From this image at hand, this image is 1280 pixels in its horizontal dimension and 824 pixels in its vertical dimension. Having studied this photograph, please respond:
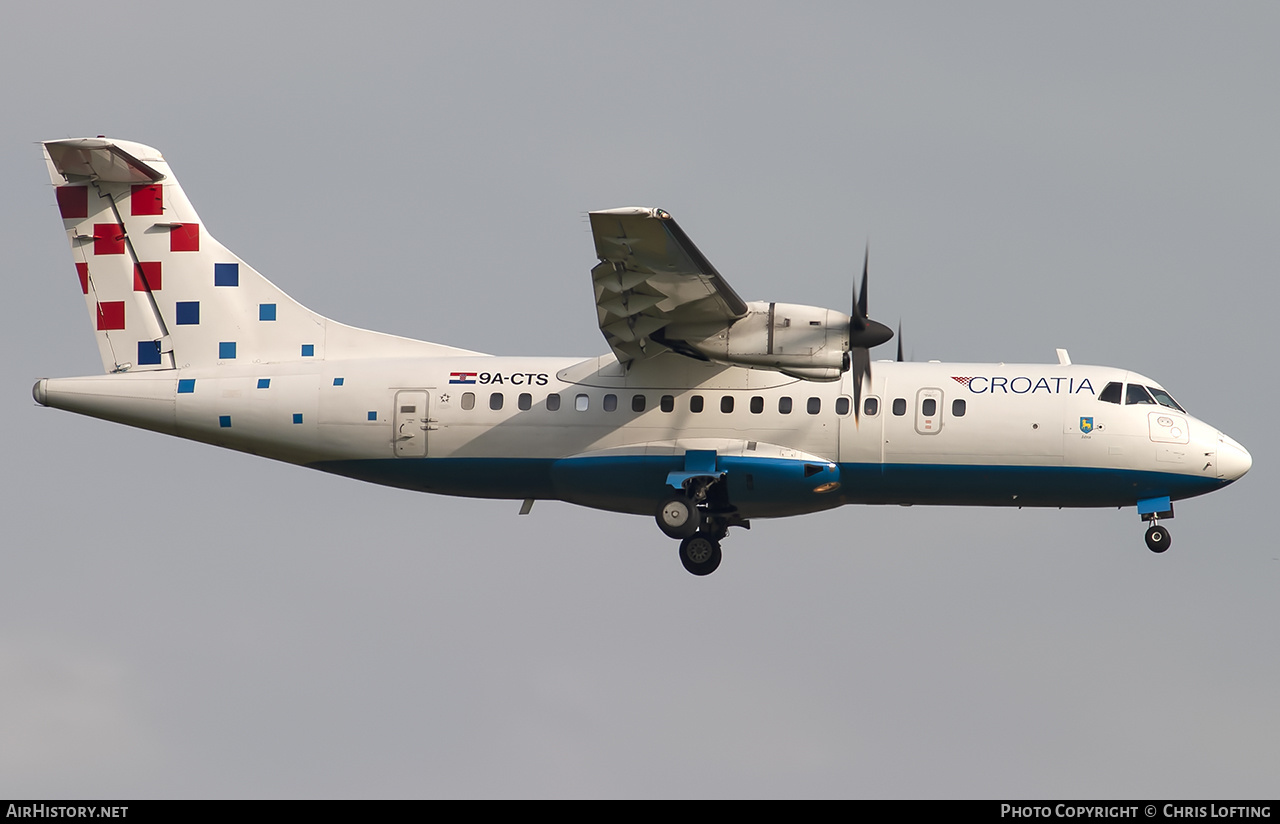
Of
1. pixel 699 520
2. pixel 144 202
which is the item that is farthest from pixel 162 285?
pixel 699 520

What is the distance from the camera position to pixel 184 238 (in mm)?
29328

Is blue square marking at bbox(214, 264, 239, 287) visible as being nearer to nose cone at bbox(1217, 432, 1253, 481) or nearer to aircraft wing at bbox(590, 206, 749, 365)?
aircraft wing at bbox(590, 206, 749, 365)

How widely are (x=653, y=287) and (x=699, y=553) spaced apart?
4992 millimetres

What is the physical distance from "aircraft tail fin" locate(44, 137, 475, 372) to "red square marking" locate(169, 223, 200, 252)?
0.02m

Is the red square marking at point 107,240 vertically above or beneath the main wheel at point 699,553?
above

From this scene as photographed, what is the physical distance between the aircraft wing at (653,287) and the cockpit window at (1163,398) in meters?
7.82

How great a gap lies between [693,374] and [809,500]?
300cm

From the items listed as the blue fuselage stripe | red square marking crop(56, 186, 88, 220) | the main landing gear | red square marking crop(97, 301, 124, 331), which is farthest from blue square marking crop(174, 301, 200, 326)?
the main landing gear

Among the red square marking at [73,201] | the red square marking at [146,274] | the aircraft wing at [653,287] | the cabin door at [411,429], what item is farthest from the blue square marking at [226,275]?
the aircraft wing at [653,287]

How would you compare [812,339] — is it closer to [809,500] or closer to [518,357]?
[809,500]

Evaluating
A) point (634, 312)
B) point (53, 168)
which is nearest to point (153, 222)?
point (53, 168)

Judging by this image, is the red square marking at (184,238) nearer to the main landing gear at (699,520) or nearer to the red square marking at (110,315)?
the red square marking at (110,315)

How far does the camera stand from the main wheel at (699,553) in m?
26.8
